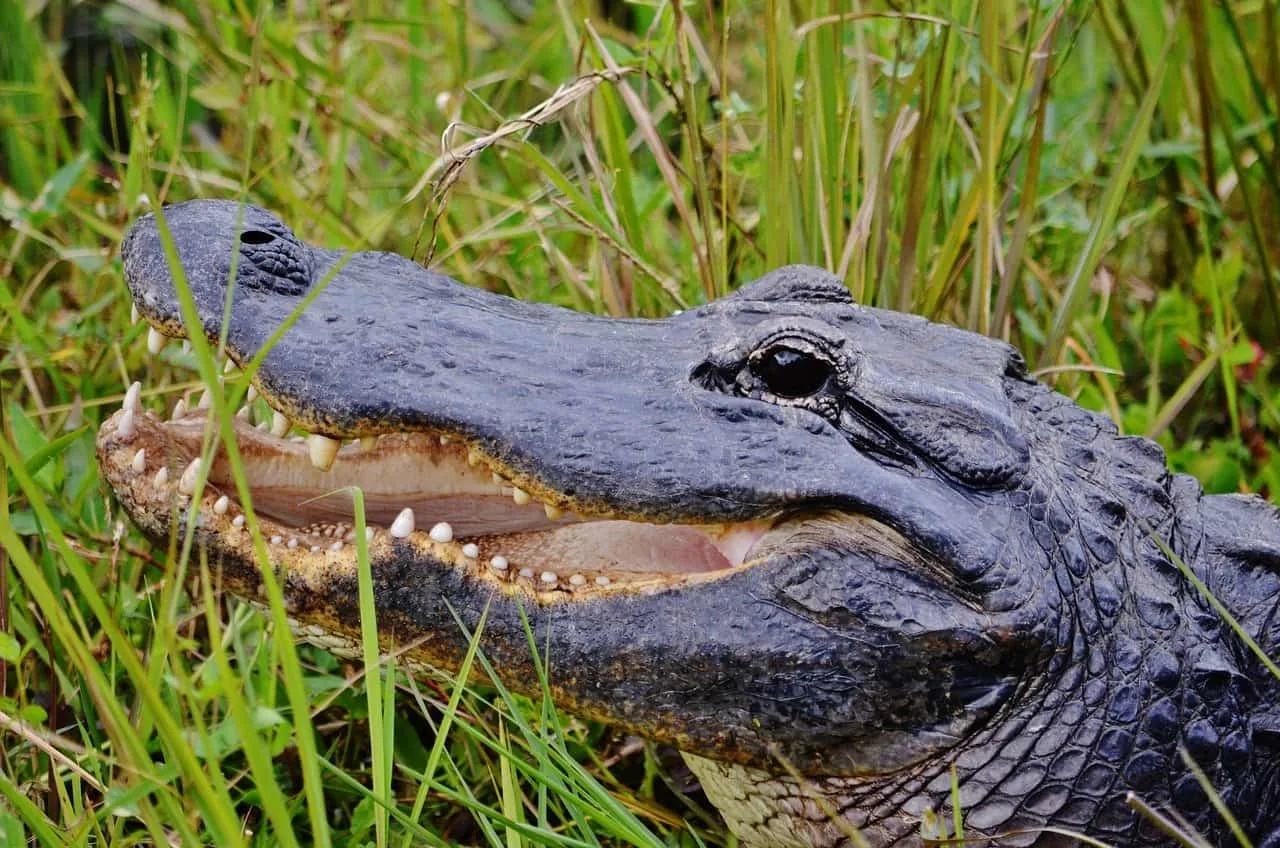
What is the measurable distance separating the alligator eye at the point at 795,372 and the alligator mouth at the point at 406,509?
0.74ft

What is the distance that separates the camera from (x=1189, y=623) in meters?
2.17

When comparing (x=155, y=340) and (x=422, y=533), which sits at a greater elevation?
(x=155, y=340)

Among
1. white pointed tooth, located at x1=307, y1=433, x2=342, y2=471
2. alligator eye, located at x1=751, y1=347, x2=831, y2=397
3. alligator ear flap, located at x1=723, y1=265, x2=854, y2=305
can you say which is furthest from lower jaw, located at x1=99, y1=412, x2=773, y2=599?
alligator ear flap, located at x1=723, y1=265, x2=854, y2=305

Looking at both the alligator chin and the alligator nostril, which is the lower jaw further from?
the alligator nostril

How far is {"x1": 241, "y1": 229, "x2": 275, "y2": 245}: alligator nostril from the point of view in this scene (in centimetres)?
217

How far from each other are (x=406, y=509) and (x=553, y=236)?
7.28ft

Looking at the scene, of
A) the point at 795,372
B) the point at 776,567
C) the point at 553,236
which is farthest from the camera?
the point at 553,236

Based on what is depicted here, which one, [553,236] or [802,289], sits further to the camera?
[553,236]

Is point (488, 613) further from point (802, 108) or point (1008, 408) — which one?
point (802, 108)

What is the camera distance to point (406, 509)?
2.13 m

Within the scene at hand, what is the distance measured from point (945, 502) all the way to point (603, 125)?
1.70 m

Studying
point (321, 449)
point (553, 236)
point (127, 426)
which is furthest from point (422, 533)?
point (553, 236)

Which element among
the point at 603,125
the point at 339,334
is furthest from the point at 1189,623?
the point at 603,125

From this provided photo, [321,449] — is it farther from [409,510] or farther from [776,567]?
[776,567]
